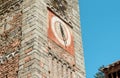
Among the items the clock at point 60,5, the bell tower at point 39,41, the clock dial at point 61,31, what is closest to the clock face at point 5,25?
the bell tower at point 39,41

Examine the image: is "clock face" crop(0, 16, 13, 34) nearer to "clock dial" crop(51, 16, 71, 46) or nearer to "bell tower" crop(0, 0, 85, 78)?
"bell tower" crop(0, 0, 85, 78)

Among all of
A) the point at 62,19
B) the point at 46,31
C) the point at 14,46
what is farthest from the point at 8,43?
the point at 62,19

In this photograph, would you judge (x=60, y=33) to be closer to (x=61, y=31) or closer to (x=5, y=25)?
(x=61, y=31)

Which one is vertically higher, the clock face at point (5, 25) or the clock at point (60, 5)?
the clock at point (60, 5)

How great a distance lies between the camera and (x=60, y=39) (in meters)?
14.9

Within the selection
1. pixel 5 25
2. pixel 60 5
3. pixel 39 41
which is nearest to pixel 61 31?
pixel 60 5

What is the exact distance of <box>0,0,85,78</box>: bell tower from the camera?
43.6 ft

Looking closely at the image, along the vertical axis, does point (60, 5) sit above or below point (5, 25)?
above

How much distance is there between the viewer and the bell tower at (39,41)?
1330cm

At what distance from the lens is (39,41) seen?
13.6 m

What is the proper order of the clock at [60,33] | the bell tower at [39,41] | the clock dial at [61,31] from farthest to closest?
the clock dial at [61,31]
the clock at [60,33]
the bell tower at [39,41]

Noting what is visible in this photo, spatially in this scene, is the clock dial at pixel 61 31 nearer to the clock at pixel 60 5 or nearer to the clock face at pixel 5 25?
the clock at pixel 60 5

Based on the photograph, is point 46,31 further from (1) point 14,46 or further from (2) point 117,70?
(2) point 117,70

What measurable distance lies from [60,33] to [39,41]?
1.69 metres
